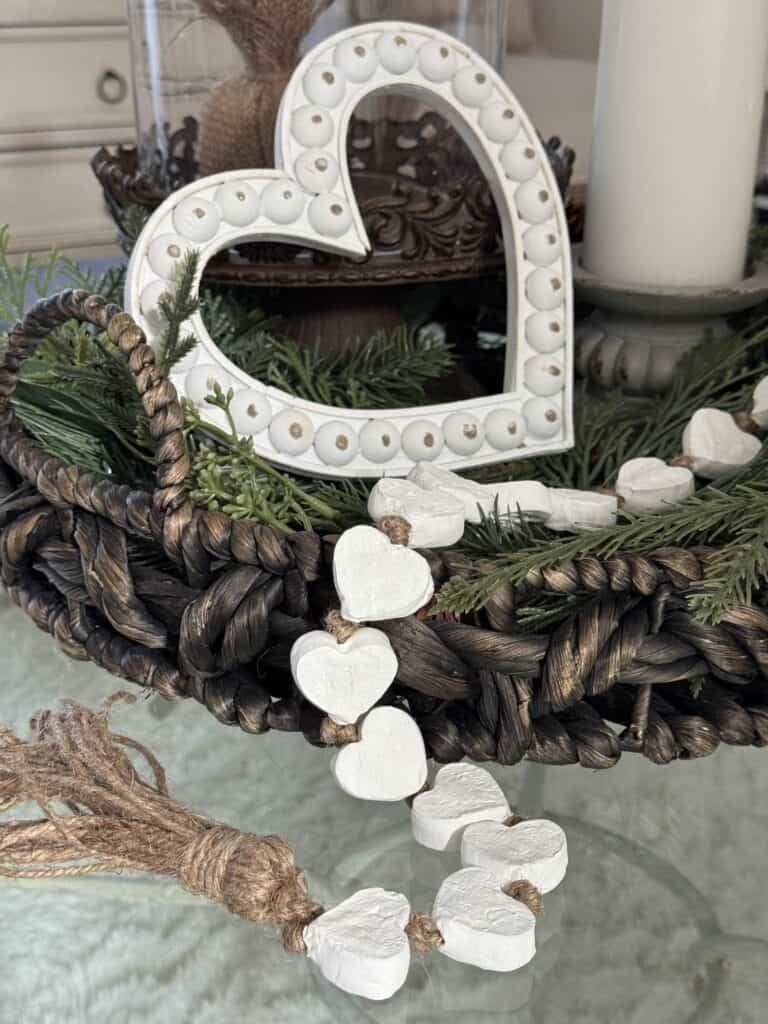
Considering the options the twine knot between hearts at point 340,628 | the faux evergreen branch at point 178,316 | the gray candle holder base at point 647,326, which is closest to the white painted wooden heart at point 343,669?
the twine knot between hearts at point 340,628

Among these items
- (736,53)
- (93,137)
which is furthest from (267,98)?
(93,137)

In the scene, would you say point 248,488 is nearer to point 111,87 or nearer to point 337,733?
point 337,733

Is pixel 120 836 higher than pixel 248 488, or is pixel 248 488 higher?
pixel 248 488

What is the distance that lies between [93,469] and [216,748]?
0.46ft

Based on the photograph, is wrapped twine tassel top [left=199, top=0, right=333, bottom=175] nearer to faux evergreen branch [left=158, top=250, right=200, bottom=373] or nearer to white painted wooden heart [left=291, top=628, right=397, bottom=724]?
faux evergreen branch [left=158, top=250, right=200, bottom=373]

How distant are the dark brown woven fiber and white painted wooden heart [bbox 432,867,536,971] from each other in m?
0.04

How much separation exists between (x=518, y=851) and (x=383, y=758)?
2.1 inches

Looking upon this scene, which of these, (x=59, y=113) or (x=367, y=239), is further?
(x=59, y=113)

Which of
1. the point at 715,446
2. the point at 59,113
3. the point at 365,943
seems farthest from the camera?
the point at 59,113

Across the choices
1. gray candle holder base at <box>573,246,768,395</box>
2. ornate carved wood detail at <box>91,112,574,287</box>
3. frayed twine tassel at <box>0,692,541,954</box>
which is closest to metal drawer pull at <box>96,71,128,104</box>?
ornate carved wood detail at <box>91,112,574,287</box>

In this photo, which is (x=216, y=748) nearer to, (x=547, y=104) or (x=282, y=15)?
(x=282, y=15)

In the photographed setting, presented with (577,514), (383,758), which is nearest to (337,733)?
(383,758)

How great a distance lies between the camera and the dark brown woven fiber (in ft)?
1.00

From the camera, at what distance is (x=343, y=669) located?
303 millimetres
